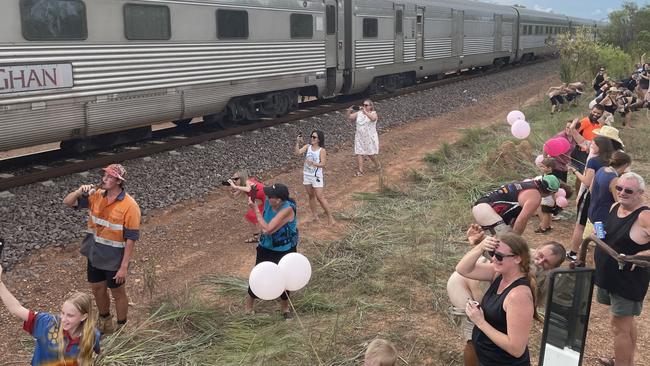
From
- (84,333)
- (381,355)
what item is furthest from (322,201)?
(381,355)

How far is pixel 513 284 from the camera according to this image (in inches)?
128

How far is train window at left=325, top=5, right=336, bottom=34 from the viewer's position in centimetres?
1528

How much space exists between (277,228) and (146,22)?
6235mm

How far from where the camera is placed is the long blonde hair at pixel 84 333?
11.2ft

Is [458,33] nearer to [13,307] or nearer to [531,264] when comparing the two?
[531,264]

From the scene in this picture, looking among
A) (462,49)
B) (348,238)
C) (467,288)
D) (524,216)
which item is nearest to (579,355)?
(467,288)

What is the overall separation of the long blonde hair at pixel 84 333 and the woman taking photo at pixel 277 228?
1932 millimetres

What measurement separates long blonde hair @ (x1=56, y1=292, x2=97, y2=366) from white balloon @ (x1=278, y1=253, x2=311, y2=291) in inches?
62.7

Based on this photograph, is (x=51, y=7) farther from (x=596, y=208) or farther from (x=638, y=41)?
(x=638, y=41)

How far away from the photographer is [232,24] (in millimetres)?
11852

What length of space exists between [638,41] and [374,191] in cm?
2538

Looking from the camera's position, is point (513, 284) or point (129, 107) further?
point (129, 107)

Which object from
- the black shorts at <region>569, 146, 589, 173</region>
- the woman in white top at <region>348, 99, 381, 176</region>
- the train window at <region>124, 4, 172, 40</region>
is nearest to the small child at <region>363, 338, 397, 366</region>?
the black shorts at <region>569, 146, 589, 173</region>

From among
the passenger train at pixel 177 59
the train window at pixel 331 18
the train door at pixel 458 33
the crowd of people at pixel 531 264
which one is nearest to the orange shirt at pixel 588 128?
the crowd of people at pixel 531 264
